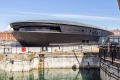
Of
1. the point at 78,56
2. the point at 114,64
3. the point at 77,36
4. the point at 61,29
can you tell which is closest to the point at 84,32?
the point at 77,36

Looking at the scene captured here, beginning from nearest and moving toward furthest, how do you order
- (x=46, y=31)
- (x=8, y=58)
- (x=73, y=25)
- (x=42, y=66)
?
1. (x=8, y=58)
2. (x=42, y=66)
3. (x=46, y=31)
4. (x=73, y=25)

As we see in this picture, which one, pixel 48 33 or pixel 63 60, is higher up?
pixel 48 33

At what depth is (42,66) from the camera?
6031 cm

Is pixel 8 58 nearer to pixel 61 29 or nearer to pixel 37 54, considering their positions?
pixel 37 54

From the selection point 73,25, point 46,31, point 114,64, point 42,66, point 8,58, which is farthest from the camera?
point 73,25

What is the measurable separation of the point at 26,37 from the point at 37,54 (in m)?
23.5

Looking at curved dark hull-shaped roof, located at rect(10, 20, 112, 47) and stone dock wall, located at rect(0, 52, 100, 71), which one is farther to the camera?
curved dark hull-shaped roof, located at rect(10, 20, 112, 47)

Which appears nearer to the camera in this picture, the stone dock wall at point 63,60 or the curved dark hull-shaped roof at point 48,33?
the stone dock wall at point 63,60

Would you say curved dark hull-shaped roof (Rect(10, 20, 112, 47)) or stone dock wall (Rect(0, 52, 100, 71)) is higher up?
curved dark hull-shaped roof (Rect(10, 20, 112, 47))

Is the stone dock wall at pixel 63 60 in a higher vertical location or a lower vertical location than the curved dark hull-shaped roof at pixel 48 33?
lower

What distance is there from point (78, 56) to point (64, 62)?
3.53m

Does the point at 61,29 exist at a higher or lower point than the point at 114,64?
higher

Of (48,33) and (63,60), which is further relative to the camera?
(48,33)

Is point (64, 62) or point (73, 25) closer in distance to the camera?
point (64, 62)
